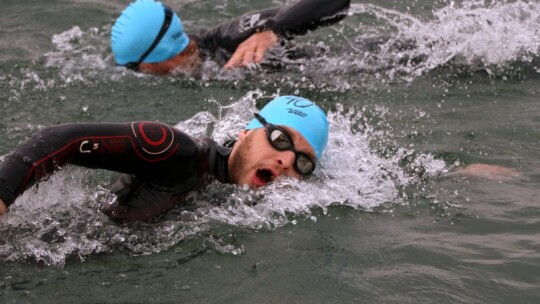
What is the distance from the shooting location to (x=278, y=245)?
15.2ft

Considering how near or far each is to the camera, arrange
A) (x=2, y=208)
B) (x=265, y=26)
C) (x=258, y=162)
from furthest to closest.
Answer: (x=265, y=26)
(x=258, y=162)
(x=2, y=208)

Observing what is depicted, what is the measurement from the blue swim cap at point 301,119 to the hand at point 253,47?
1946mm

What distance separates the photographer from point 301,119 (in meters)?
5.29

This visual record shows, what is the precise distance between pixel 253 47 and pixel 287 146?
2.51 metres

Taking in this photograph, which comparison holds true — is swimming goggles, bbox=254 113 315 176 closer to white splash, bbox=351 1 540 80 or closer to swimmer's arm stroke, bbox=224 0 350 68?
swimmer's arm stroke, bbox=224 0 350 68

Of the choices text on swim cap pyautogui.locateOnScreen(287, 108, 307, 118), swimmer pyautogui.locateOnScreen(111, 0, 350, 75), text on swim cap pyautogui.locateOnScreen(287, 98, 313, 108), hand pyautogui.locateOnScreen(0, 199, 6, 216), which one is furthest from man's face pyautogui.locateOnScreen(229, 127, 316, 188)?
swimmer pyautogui.locateOnScreen(111, 0, 350, 75)

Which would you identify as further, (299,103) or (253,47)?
(253,47)

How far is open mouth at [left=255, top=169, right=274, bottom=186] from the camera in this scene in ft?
16.3

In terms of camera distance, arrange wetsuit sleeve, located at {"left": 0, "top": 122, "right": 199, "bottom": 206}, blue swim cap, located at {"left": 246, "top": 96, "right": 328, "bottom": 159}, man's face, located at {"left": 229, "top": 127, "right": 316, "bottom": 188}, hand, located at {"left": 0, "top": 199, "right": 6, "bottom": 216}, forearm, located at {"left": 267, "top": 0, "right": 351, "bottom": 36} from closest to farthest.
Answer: hand, located at {"left": 0, "top": 199, "right": 6, "bottom": 216} < wetsuit sleeve, located at {"left": 0, "top": 122, "right": 199, "bottom": 206} < man's face, located at {"left": 229, "top": 127, "right": 316, "bottom": 188} < blue swim cap, located at {"left": 246, "top": 96, "right": 328, "bottom": 159} < forearm, located at {"left": 267, "top": 0, "right": 351, "bottom": 36}

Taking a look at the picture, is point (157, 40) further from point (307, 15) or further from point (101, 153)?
point (101, 153)

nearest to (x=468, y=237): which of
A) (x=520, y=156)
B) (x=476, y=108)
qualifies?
(x=520, y=156)

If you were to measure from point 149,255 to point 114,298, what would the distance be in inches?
19.5

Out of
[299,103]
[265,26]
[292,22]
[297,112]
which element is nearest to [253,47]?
[265,26]

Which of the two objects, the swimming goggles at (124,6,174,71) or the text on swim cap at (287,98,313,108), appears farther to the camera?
the swimming goggles at (124,6,174,71)
